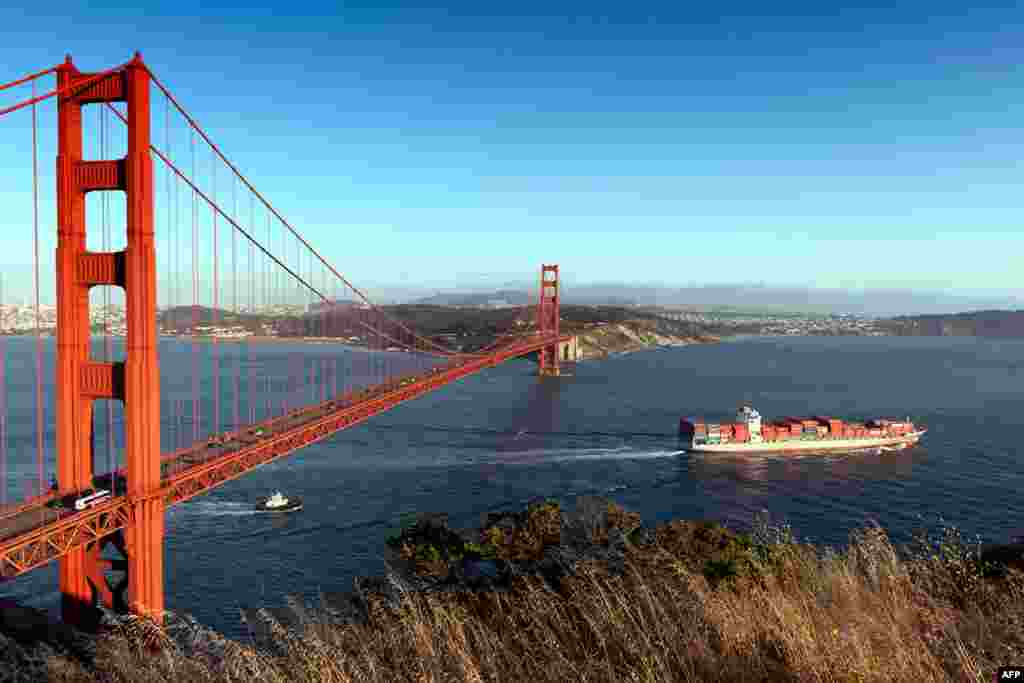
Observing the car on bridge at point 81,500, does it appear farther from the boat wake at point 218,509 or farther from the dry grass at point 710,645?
the boat wake at point 218,509

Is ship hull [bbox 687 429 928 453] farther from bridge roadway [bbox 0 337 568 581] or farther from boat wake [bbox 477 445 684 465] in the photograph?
bridge roadway [bbox 0 337 568 581]

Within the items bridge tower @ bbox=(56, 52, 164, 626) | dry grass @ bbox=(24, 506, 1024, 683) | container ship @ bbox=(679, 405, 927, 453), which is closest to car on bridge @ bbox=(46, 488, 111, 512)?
bridge tower @ bbox=(56, 52, 164, 626)

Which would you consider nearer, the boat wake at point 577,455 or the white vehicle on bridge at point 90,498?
the white vehicle on bridge at point 90,498

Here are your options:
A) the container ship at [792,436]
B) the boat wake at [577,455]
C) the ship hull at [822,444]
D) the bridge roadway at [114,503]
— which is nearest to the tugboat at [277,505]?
the bridge roadway at [114,503]

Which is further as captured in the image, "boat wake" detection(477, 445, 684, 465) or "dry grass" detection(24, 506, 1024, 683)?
"boat wake" detection(477, 445, 684, 465)

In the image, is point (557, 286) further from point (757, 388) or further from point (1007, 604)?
point (1007, 604)

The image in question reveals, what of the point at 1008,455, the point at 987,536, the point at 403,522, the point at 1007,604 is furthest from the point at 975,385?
the point at 1007,604
